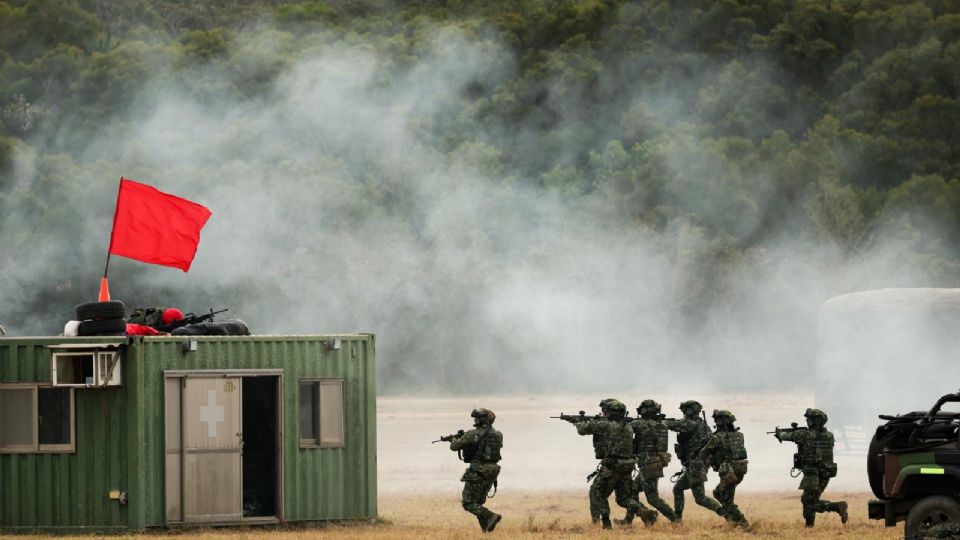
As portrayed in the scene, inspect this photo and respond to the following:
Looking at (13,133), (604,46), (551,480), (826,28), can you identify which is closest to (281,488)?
(551,480)

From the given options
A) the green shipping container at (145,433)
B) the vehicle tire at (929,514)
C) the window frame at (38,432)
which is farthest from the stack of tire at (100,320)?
the vehicle tire at (929,514)

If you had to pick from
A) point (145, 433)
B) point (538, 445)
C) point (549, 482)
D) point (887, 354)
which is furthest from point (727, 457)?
point (538, 445)

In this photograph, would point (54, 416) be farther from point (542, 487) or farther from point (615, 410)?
point (542, 487)

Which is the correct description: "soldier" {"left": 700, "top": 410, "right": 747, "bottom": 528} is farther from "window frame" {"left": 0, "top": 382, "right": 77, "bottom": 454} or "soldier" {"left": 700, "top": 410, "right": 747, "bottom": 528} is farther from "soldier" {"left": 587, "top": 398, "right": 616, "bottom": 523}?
"window frame" {"left": 0, "top": 382, "right": 77, "bottom": 454}

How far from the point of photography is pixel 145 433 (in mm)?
20594

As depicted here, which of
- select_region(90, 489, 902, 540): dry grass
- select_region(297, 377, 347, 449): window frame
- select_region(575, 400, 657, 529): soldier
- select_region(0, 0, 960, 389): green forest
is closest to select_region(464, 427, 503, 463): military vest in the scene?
select_region(90, 489, 902, 540): dry grass

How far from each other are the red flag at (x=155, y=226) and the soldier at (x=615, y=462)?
5.64m

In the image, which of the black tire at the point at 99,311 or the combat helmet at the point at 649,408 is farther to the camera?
the combat helmet at the point at 649,408

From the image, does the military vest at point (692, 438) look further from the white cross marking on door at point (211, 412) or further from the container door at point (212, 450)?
the white cross marking on door at point (211, 412)

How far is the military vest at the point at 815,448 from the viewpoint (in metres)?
21.3

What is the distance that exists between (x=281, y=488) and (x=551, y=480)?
12.5 meters

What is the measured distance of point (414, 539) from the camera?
65.6 feet

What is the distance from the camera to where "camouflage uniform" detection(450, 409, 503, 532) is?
68.0ft

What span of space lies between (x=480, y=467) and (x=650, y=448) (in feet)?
8.22
